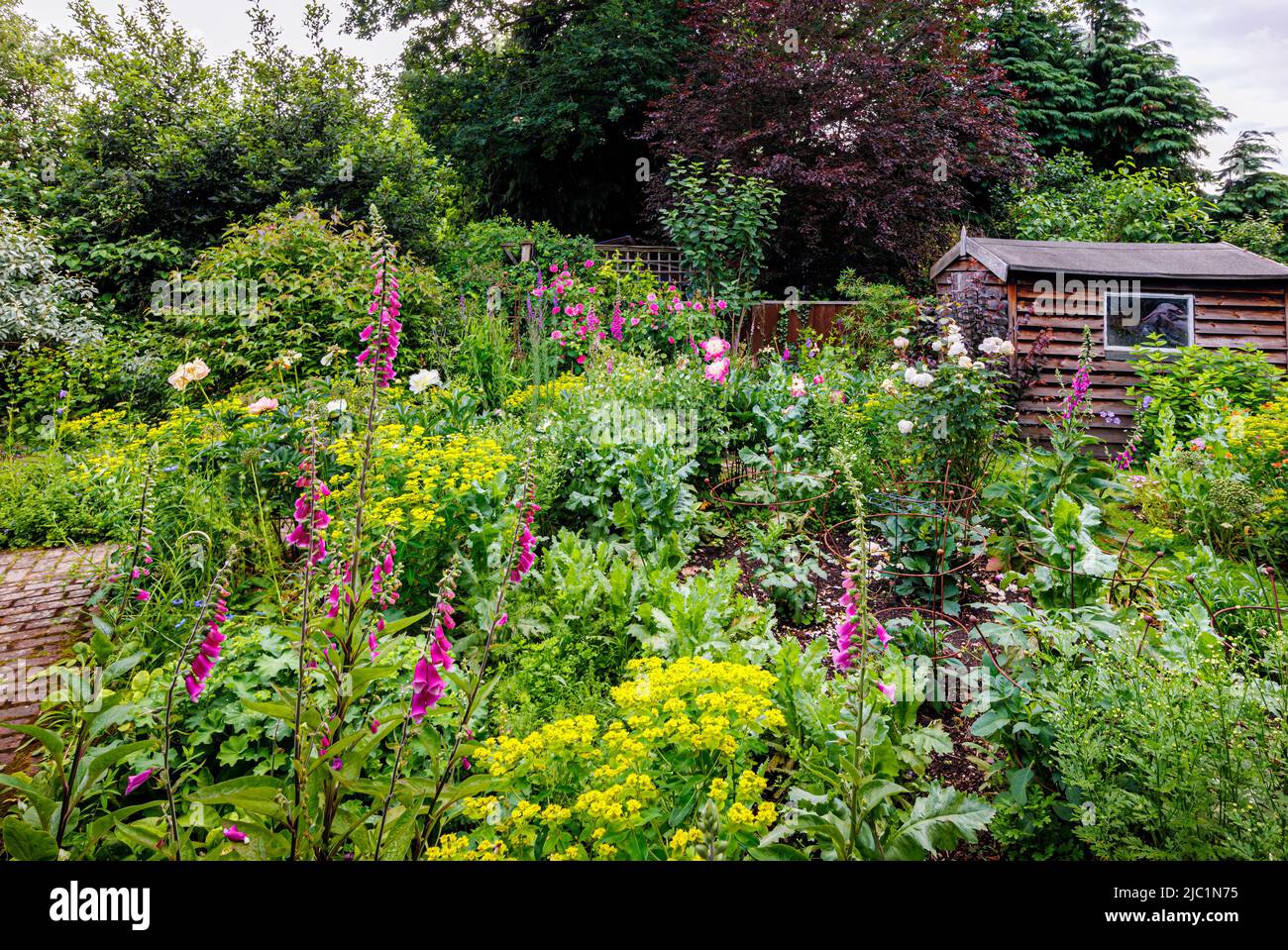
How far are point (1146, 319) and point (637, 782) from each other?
8.29 meters

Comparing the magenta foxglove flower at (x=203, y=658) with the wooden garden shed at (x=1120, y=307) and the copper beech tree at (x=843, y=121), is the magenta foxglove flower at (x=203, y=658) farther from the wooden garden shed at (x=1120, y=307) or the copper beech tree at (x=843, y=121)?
the copper beech tree at (x=843, y=121)

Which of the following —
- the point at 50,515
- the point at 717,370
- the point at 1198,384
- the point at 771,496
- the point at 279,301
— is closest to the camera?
the point at 50,515

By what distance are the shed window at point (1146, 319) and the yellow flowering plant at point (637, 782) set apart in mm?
7376

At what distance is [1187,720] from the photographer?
63.1 inches

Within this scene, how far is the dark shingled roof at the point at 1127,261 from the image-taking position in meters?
7.12

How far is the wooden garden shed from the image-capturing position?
714cm

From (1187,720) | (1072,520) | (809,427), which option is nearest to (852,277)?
(809,427)

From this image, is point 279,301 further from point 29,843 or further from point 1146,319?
point 1146,319

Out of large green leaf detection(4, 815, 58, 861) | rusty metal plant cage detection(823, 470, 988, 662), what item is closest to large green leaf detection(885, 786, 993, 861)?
rusty metal plant cage detection(823, 470, 988, 662)

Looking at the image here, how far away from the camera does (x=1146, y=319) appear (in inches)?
295

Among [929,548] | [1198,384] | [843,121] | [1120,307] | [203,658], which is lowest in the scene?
[929,548]

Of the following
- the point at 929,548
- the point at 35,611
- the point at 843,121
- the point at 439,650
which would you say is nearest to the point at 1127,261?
the point at 843,121

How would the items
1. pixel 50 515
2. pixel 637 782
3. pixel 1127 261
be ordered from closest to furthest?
pixel 637 782 → pixel 50 515 → pixel 1127 261

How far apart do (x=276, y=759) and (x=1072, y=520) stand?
2772mm
